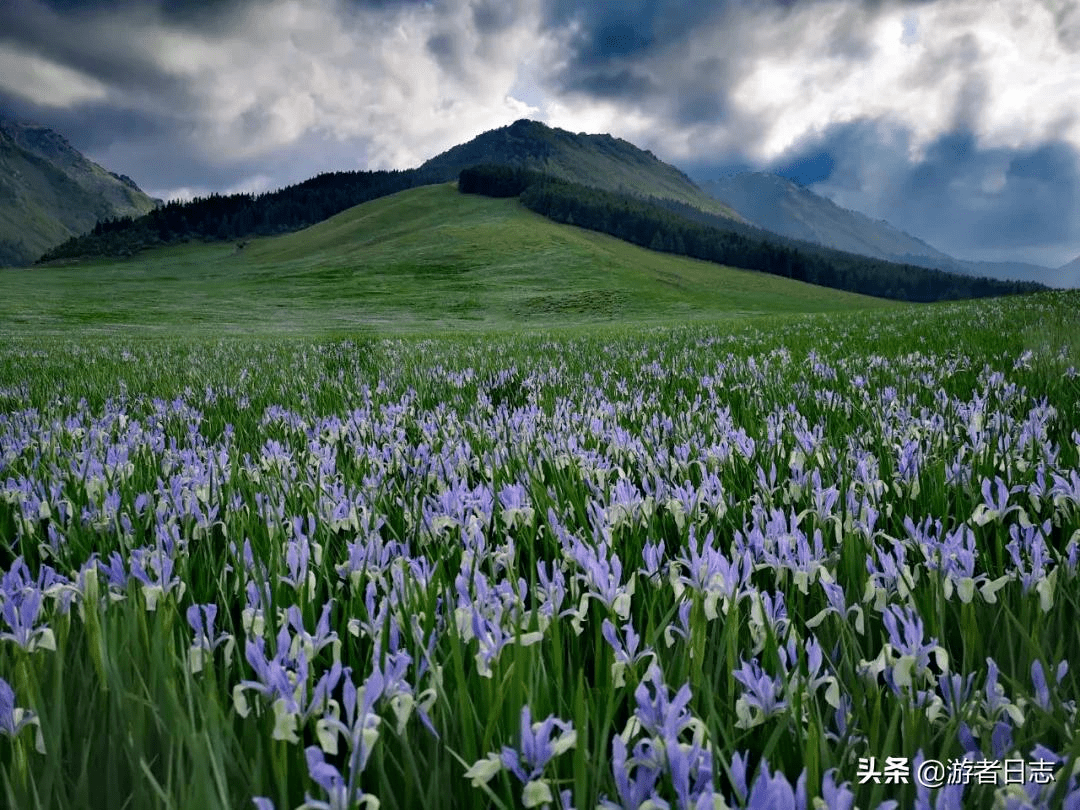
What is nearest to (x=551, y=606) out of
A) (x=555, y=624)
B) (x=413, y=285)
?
(x=555, y=624)

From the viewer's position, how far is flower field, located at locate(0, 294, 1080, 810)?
3.39 feet

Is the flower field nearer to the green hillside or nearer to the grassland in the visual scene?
the grassland

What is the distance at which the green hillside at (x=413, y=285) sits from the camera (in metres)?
59.2

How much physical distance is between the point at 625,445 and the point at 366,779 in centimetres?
244

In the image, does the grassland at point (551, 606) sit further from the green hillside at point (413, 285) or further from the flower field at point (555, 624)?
the green hillside at point (413, 285)

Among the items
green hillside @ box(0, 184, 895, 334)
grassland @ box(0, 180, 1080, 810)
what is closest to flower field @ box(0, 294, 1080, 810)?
grassland @ box(0, 180, 1080, 810)

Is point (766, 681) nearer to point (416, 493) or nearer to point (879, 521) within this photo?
point (879, 521)

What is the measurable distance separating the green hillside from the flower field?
1638 inches

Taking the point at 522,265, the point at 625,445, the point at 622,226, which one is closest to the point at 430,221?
the point at 622,226

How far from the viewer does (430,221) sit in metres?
146

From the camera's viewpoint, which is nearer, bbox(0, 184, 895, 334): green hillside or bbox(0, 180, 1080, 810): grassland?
bbox(0, 180, 1080, 810): grassland

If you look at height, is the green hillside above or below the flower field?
above

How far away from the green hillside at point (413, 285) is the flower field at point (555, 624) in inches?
1638

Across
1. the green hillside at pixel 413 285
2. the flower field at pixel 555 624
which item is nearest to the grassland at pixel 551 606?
the flower field at pixel 555 624
